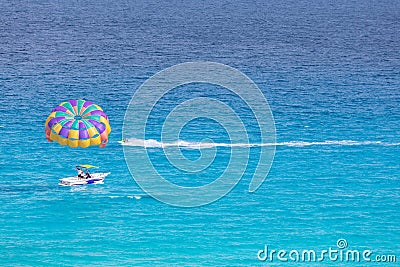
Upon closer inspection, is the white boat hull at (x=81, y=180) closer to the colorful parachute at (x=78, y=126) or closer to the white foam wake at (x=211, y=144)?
the colorful parachute at (x=78, y=126)

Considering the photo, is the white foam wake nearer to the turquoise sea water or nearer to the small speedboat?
the turquoise sea water

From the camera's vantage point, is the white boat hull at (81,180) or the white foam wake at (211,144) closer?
the white boat hull at (81,180)

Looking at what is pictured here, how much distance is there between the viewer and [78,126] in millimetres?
135625

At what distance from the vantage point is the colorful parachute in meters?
136

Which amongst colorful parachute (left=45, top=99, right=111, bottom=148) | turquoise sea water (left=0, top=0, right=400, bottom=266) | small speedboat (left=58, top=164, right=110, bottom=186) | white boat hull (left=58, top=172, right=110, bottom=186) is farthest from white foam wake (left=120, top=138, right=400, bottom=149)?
small speedboat (left=58, top=164, right=110, bottom=186)

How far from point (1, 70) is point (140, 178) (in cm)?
5884

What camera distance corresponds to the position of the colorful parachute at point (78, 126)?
135625mm

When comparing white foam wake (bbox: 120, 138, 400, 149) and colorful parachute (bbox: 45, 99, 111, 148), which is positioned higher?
white foam wake (bbox: 120, 138, 400, 149)

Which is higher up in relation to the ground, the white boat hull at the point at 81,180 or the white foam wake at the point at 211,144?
the white foam wake at the point at 211,144

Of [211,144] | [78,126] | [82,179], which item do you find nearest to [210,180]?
[211,144]

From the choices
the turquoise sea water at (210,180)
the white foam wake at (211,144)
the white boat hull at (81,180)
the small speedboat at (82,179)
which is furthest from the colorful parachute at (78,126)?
the white foam wake at (211,144)

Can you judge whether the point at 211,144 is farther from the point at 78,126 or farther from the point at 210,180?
the point at 78,126

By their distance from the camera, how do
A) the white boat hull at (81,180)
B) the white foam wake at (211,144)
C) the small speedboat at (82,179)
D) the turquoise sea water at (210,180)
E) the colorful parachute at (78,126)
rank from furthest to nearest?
the white foam wake at (211,144) < the white boat hull at (81,180) < the small speedboat at (82,179) < the colorful parachute at (78,126) < the turquoise sea water at (210,180)

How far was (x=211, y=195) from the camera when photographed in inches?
5379
